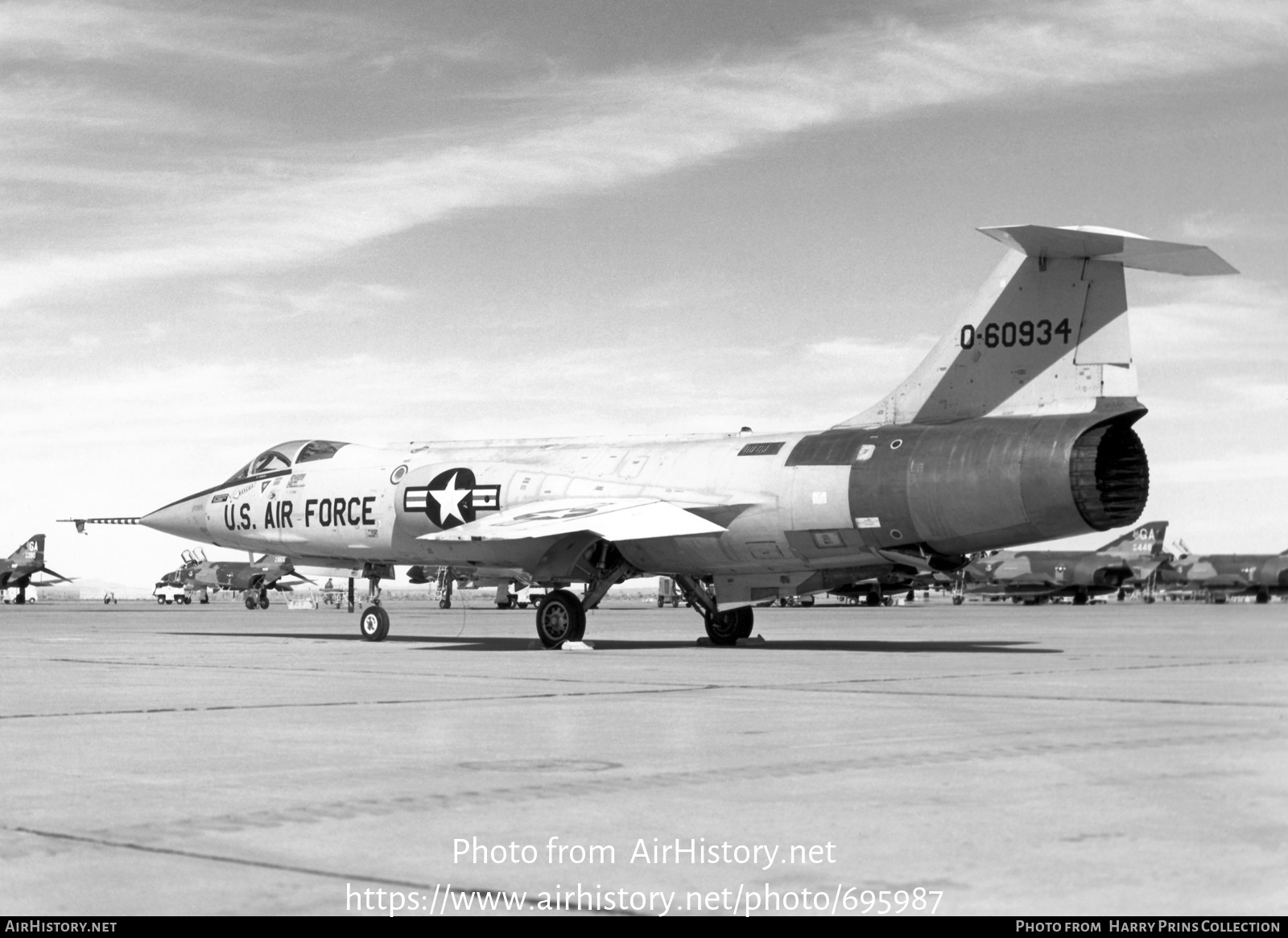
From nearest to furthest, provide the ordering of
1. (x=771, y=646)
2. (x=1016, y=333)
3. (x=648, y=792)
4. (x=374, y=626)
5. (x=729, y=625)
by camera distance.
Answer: (x=648, y=792)
(x=1016, y=333)
(x=771, y=646)
(x=729, y=625)
(x=374, y=626)

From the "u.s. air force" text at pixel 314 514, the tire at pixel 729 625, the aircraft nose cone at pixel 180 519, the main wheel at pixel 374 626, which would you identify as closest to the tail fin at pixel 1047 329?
the tire at pixel 729 625

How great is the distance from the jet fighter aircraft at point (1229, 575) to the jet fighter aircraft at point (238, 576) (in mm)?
46062

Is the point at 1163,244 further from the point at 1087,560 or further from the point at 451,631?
the point at 1087,560

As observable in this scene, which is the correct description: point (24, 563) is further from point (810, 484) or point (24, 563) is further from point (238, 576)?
point (810, 484)

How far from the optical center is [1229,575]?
270 feet

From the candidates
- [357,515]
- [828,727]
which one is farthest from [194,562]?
[828,727]

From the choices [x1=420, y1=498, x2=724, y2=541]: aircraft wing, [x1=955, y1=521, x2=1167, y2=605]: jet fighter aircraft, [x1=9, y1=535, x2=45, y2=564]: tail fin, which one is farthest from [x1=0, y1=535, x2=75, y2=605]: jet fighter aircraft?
[x1=420, y1=498, x2=724, y2=541]: aircraft wing

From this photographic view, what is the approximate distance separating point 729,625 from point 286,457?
354 inches

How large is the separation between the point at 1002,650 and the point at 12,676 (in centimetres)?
1312

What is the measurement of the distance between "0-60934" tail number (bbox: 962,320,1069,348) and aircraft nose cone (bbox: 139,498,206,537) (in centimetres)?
1521

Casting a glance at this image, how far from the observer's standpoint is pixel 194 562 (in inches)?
3410

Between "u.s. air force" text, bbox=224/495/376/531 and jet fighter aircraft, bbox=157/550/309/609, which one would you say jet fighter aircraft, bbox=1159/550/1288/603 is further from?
"u.s. air force" text, bbox=224/495/376/531

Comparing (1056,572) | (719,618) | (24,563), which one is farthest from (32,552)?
(719,618)

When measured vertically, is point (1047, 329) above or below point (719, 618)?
above
